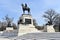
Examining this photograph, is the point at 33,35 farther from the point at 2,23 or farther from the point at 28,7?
the point at 2,23

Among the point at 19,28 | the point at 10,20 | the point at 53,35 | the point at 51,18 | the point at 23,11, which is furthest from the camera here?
the point at 10,20

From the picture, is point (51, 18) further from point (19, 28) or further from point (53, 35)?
point (53, 35)

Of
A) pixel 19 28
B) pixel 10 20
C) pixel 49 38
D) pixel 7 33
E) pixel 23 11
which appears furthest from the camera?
pixel 10 20

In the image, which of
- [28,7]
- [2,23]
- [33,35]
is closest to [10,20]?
[2,23]

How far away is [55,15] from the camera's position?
130 ft

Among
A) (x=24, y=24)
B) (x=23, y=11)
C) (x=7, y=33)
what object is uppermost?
(x=23, y=11)

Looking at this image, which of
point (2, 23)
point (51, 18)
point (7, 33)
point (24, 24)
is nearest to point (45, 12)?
point (51, 18)

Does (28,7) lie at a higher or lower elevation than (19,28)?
higher

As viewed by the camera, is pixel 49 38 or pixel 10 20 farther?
pixel 10 20

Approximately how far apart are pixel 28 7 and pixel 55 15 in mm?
19466

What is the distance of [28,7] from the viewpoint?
21422 mm

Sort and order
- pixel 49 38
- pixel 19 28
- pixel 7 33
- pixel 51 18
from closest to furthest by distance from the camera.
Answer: pixel 49 38, pixel 19 28, pixel 7 33, pixel 51 18

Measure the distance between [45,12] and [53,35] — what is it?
2498 centimetres

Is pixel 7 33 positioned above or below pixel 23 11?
below
